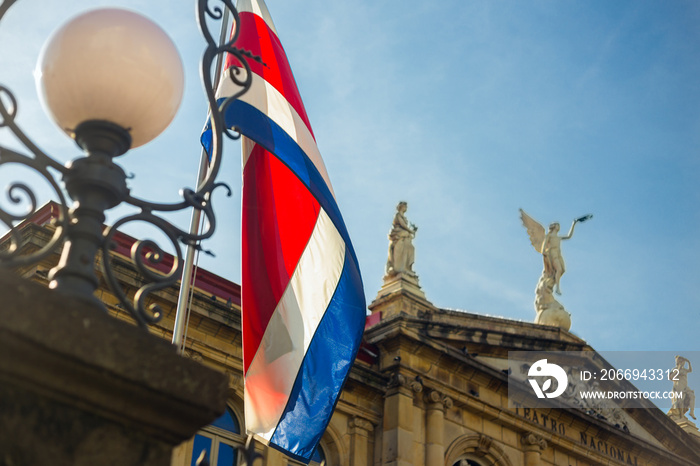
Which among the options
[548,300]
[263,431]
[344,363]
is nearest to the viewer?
[263,431]

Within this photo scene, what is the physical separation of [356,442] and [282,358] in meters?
8.10

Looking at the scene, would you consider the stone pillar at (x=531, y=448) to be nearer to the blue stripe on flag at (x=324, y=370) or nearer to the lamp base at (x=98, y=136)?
the blue stripe on flag at (x=324, y=370)

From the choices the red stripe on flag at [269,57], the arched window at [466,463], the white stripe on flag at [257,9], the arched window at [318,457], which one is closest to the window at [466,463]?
the arched window at [466,463]

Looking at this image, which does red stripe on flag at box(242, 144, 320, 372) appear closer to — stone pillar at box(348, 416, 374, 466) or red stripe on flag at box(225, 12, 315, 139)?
red stripe on flag at box(225, 12, 315, 139)

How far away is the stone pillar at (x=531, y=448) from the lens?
1812cm

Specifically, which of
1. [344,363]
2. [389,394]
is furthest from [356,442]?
[344,363]

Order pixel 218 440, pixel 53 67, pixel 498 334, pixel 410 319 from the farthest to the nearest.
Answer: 1. pixel 498 334
2. pixel 410 319
3. pixel 218 440
4. pixel 53 67

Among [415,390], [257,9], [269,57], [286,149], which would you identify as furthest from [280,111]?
[415,390]

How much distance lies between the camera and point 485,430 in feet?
57.8

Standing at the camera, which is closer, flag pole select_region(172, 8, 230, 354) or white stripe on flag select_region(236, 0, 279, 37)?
flag pole select_region(172, 8, 230, 354)

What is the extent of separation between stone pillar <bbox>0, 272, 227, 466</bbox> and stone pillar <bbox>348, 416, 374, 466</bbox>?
13.2 m

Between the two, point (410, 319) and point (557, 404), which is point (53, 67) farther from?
point (557, 404)

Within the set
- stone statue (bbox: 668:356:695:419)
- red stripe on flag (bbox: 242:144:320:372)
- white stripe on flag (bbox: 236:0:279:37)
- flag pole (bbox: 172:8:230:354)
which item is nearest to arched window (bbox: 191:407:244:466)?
flag pole (bbox: 172:8:230:354)

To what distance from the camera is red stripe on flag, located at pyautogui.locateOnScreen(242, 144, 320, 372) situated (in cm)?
→ 833
